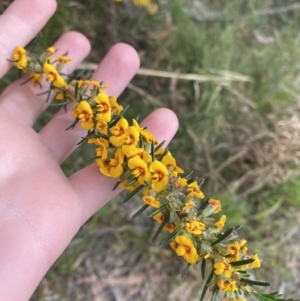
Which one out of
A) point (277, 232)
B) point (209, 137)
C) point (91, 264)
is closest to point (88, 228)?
point (91, 264)

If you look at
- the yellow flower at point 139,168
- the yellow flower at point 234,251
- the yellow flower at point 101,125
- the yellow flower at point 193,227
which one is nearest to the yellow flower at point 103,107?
the yellow flower at point 101,125

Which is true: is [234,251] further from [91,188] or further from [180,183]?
[91,188]

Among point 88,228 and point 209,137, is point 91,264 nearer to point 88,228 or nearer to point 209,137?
point 88,228

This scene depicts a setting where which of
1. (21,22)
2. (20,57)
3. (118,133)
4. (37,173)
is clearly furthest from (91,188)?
(21,22)

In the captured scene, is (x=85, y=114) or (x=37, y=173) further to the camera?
(x=37, y=173)

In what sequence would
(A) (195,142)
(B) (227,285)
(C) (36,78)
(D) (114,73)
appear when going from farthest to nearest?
(A) (195,142)
(D) (114,73)
(C) (36,78)
(B) (227,285)

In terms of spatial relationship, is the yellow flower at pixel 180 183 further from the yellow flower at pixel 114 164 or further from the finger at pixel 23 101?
the finger at pixel 23 101
